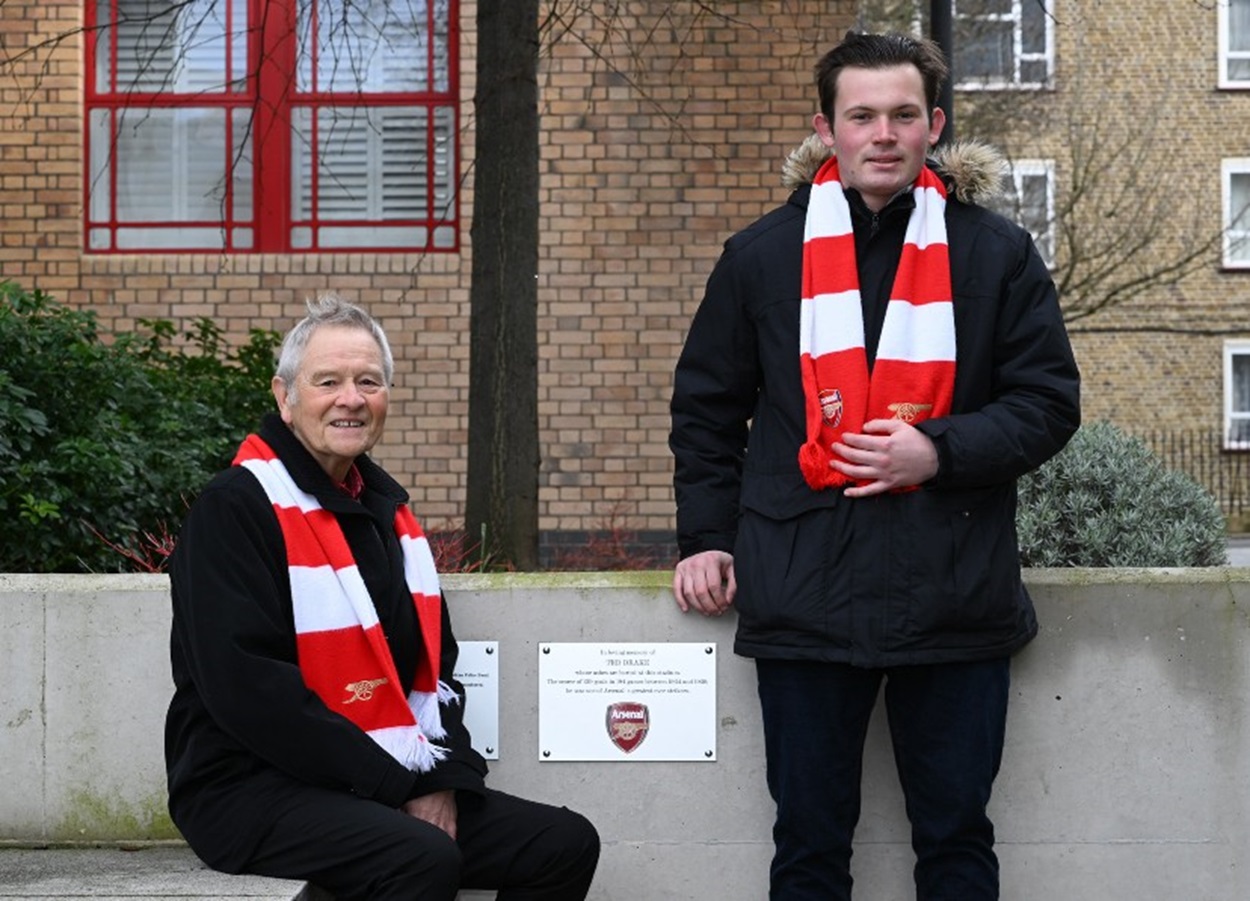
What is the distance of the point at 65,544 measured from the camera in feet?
19.8

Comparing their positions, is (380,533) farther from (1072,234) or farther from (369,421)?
(1072,234)

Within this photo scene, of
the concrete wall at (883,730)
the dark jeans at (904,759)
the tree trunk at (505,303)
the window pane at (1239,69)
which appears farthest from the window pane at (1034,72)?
the dark jeans at (904,759)

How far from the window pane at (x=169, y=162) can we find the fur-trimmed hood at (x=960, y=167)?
8114mm

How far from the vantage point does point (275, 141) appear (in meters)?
11.4

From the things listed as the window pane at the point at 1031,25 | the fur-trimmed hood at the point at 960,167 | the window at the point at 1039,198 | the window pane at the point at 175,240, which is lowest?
the fur-trimmed hood at the point at 960,167

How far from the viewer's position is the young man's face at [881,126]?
3688mm

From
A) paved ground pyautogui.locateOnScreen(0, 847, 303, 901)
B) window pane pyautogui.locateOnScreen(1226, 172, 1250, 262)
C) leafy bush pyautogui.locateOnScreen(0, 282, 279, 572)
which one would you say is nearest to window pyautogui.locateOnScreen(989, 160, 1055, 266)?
window pane pyautogui.locateOnScreen(1226, 172, 1250, 262)

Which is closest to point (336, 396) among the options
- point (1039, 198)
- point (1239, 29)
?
point (1039, 198)

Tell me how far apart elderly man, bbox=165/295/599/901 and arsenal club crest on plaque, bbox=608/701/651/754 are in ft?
1.87

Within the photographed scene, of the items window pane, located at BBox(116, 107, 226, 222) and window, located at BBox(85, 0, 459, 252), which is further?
window pane, located at BBox(116, 107, 226, 222)

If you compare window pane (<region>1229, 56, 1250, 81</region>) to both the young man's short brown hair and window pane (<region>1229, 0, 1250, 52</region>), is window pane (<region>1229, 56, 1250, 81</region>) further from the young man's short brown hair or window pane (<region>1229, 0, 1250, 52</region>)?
the young man's short brown hair

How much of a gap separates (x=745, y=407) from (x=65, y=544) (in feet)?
9.69

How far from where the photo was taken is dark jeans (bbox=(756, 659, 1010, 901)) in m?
3.82

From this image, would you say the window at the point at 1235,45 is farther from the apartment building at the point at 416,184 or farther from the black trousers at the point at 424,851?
the black trousers at the point at 424,851
